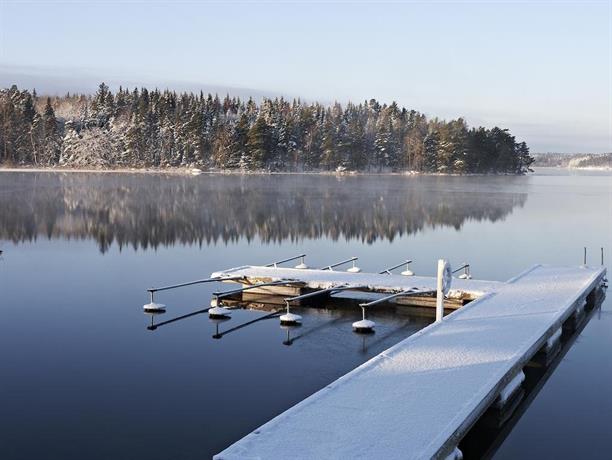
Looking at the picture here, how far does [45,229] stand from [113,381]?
930 inches

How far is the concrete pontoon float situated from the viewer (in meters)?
7.41

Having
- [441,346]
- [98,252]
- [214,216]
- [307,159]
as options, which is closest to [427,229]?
[214,216]

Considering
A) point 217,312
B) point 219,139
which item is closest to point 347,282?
point 217,312

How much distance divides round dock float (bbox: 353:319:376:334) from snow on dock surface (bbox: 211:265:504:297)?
261 centimetres

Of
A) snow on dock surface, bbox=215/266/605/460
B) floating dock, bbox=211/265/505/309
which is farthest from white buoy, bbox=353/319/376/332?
floating dock, bbox=211/265/505/309

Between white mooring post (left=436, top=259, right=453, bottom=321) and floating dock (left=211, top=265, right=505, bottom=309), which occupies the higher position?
white mooring post (left=436, top=259, right=453, bottom=321)

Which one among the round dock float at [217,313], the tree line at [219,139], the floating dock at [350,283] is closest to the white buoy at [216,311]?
the round dock float at [217,313]

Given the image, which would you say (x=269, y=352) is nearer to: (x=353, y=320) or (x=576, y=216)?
(x=353, y=320)

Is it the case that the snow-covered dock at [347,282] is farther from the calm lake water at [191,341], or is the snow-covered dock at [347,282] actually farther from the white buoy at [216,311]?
the white buoy at [216,311]

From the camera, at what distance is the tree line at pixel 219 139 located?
112 meters

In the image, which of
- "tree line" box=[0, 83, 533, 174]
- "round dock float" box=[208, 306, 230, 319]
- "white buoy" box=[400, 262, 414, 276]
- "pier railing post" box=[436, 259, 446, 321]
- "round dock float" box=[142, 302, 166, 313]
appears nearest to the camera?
"pier railing post" box=[436, 259, 446, 321]

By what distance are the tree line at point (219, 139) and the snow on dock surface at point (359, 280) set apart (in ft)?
288

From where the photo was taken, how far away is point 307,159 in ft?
389

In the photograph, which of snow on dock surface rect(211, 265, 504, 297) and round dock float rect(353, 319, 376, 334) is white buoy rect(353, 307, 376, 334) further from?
snow on dock surface rect(211, 265, 504, 297)
